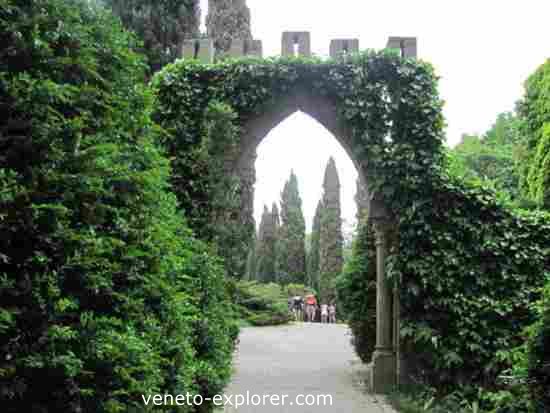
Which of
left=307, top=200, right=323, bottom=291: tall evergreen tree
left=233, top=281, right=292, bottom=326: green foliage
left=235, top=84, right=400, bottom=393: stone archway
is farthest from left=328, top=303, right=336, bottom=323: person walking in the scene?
left=235, top=84, right=400, bottom=393: stone archway

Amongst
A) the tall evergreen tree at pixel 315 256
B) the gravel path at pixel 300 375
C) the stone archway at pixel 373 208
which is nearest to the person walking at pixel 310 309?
the gravel path at pixel 300 375

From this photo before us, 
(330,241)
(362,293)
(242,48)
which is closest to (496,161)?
(330,241)

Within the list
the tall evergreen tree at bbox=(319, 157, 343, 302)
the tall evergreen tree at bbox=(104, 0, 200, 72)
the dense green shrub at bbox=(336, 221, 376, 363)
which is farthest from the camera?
the tall evergreen tree at bbox=(319, 157, 343, 302)

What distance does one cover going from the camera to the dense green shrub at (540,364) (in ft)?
13.0

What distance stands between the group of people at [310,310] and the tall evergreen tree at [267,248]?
7.54 metres

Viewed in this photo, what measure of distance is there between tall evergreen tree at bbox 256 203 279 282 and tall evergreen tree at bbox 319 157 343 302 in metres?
2.85

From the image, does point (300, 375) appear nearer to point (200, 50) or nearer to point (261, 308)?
point (200, 50)

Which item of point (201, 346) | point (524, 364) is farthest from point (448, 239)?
point (201, 346)

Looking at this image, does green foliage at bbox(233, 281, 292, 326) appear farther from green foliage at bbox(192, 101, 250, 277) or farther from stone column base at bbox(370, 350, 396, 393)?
green foliage at bbox(192, 101, 250, 277)

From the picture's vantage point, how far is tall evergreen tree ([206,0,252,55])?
16.9 m

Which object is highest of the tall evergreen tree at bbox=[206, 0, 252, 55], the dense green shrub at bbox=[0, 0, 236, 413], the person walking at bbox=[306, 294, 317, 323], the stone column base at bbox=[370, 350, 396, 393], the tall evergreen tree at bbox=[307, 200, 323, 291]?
the tall evergreen tree at bbox=[206, 0, 252, 55]

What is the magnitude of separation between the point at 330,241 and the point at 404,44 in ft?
74.9

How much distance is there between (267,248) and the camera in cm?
3188

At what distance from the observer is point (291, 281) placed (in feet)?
97.9
